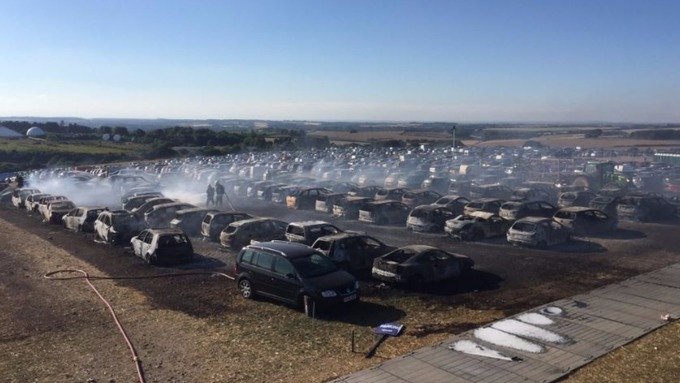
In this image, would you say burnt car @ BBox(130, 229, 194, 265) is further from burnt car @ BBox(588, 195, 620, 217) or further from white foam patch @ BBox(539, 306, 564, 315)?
burnt car @ BBox(588, 195, 620, 217)

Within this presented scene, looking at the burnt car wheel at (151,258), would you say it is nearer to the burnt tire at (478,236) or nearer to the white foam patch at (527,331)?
the white foam patch at (527,331)

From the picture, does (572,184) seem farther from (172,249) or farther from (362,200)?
(172,249)

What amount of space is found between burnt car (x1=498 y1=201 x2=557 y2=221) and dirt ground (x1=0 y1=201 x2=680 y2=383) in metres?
4.03

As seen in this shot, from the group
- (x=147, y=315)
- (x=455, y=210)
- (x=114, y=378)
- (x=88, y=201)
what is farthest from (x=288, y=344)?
(x=88, y=201)

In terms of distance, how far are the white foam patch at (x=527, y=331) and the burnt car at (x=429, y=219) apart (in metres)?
12.3

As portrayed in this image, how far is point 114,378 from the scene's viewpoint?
32.8ft

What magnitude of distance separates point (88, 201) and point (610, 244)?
3320 cm

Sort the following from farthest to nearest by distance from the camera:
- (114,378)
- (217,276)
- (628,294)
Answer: (217,276) → (628,294) → (114,378)

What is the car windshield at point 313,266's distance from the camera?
13.8 meters

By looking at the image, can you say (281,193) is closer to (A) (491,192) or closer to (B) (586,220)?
(A) (491,192)

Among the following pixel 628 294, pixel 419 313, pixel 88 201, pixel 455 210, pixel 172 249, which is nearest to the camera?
pixel 419 313

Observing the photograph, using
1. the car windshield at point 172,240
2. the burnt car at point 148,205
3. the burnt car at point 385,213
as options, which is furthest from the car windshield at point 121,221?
the burnt car at point 385,213

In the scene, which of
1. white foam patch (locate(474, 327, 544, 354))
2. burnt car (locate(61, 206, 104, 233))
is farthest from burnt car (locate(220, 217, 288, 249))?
white foam patch (locate(474, 327, 544, 354))

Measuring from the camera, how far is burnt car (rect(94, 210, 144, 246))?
23.3 metres
